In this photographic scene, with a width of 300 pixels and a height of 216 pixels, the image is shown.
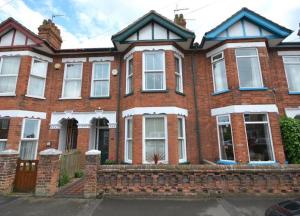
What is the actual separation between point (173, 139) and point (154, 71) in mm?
3581

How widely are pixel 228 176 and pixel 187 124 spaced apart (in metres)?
4.15

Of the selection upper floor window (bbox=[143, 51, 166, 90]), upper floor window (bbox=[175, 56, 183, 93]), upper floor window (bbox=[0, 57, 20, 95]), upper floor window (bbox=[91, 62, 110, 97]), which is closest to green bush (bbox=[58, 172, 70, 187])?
upper floor window (bbox=[91, 62, 110, 97])

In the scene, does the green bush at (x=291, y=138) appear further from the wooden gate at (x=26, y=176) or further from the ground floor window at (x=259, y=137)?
the wooden gate at (x=26, y=176)

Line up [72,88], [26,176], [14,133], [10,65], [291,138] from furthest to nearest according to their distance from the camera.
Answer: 1. [72,88]
2. [10,65]
3. [14,133]
4. [291,138]
5. [26,176]

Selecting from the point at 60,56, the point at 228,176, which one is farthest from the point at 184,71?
the point at 60,56

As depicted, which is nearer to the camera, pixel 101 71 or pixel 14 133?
pixel 14 133

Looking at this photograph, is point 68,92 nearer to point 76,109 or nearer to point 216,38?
point 76,109

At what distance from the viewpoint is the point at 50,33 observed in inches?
468

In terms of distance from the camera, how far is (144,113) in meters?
9.29

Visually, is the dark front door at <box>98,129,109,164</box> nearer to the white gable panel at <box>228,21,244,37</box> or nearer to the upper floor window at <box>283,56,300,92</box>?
the white gable panel at <box>228,21,244,37</box>

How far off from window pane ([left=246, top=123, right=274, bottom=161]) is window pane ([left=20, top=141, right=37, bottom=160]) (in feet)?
35.9

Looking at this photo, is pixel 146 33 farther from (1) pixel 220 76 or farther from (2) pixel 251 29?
(2) pixel 251 29

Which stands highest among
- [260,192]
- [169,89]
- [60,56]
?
[60,56]

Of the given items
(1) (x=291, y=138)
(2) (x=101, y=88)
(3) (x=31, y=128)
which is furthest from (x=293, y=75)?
(3) (x=31, y=128)
